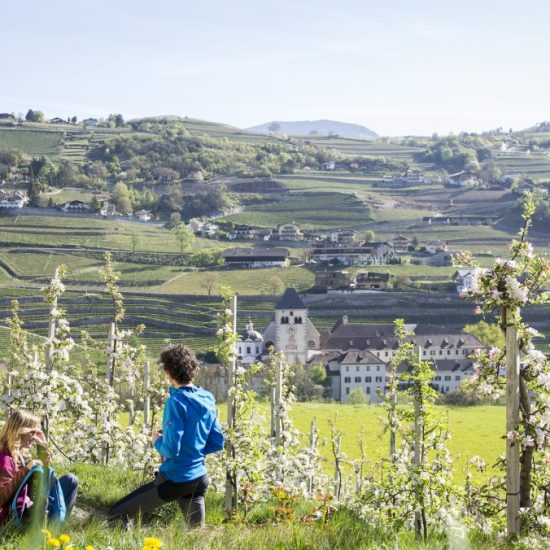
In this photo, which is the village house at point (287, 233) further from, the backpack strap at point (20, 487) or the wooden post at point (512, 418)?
the backpack strap at point (20, 487)

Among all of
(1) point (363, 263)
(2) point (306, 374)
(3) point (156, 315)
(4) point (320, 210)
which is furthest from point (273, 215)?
(2) point (306, 374)

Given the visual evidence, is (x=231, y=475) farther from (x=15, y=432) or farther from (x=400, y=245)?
(x=400, y=245)

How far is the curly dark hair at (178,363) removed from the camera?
6.31 meters

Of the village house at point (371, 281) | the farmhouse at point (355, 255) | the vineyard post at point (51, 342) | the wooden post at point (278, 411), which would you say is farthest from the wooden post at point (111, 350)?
the farmhouse at point (355, 255)

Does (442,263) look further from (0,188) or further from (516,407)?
(516,407)

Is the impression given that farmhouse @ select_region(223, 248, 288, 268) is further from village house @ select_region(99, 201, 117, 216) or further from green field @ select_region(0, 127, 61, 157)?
green field @ select_region(0, 127, 61, 157)

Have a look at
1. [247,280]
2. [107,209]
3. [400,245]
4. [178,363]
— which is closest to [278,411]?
[178,363]

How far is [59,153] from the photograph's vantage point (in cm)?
18275

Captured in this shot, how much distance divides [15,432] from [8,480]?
1.11 ft

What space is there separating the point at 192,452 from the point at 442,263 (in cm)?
9793

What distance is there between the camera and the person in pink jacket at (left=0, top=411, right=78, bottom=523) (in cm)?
581

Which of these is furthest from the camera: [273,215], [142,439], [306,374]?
[273,215]

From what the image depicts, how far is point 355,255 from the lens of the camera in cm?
10581

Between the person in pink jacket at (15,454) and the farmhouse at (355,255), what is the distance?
95.3 m
